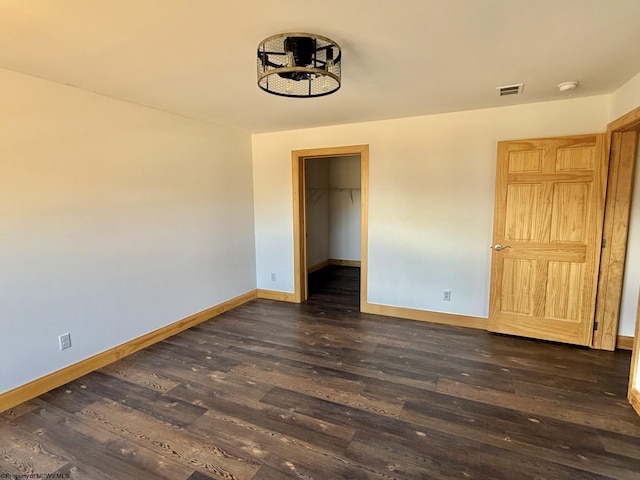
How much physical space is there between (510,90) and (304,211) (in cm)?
272

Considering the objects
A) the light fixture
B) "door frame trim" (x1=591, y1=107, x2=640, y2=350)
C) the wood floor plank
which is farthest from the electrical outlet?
"door frame trim" (x1=591, y1=107, x2=640, y2=350)

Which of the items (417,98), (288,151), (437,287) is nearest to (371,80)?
(417,98)

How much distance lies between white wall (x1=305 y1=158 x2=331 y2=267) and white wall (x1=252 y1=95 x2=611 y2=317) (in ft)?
7.23

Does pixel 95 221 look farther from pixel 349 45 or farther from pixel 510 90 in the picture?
pixel 510 90

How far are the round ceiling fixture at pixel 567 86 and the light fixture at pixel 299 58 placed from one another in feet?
6.29

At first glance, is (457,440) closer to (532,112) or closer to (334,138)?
(532,112)

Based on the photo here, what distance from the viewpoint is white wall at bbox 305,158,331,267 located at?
6.56m

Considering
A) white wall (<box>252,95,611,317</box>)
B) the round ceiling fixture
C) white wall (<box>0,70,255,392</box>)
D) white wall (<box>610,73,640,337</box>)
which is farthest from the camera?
white wall (<box>252,95,611,317</box>)

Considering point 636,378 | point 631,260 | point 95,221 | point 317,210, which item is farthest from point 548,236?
point 317,210

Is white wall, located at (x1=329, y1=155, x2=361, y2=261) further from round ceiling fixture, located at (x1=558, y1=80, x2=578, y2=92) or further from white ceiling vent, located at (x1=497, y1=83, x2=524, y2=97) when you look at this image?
round ceiling fixture, located at (x1=558, y1=80, x2=578, y2=92)

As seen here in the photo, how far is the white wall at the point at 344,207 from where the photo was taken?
7121 mm

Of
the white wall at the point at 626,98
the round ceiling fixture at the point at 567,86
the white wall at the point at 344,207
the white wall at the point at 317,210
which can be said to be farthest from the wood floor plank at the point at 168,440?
the white wall at the point at 344,207

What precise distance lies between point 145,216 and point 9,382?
1614 millimetres

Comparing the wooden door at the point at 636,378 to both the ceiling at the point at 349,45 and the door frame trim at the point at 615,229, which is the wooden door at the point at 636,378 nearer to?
the door frame trim at the point at 615,229
